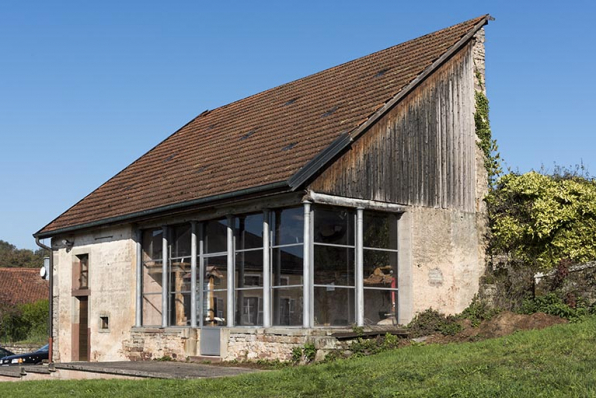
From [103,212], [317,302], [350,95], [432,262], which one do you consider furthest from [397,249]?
[103,212]

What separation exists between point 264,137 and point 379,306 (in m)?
5.40

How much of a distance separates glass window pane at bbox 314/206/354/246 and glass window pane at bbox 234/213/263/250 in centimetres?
163

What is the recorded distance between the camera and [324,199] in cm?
1769

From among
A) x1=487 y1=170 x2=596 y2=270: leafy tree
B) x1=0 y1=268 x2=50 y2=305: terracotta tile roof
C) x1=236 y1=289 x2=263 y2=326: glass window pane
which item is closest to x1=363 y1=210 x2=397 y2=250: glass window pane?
x1=236 y1=289 x2=263 y2=326: glass window pane

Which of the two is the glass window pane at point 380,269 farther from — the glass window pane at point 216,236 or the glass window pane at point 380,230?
the glass window pane at point 216,236

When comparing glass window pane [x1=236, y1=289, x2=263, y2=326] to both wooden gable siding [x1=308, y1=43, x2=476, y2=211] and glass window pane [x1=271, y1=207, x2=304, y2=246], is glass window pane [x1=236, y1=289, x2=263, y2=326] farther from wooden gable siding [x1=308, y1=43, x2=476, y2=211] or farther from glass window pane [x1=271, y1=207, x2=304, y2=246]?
wooden gable siding [x1=308, y1=43, x2=476, y2=211]

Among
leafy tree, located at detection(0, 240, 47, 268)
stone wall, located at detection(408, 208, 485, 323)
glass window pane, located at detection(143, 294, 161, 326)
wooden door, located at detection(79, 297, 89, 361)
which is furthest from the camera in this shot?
leafy tree, located at detection(0, 240, 47, 268)

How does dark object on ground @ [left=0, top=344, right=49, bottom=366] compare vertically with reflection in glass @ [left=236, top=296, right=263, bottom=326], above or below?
below

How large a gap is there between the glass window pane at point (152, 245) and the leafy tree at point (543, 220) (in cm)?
872

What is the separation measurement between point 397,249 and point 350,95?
4.08 meters

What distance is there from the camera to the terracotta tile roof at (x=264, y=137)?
62.5 ft

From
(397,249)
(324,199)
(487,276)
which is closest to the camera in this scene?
(324,199)

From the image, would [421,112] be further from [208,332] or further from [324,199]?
[208,332]

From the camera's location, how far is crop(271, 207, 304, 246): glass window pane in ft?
59.1
